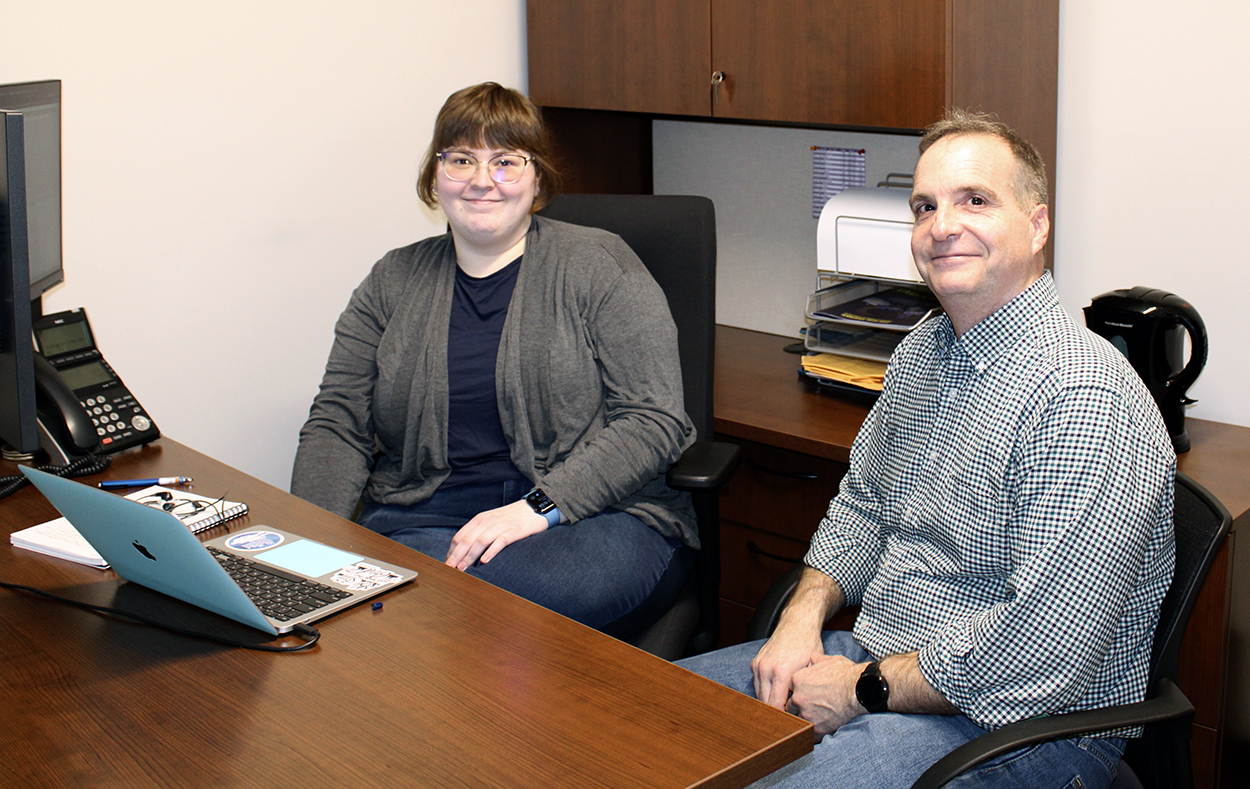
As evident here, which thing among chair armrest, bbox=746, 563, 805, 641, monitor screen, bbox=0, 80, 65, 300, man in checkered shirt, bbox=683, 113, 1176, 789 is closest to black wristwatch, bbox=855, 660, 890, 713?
man in checkered shirt, bbox=683, 113, 1176, 789

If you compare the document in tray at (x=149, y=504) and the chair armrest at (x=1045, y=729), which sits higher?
the document in tray at (x=149, y=504)

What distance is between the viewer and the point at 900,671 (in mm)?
1416

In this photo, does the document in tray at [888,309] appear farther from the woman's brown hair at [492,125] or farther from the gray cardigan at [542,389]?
the woman's brown hair at [492,125]

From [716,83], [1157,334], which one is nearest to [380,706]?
[1157,334]

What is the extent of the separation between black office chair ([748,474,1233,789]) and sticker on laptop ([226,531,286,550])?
0.82 m

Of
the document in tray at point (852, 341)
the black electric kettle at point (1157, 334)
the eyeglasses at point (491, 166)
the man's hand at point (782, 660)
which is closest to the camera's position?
the man's hand at point (782, 660)

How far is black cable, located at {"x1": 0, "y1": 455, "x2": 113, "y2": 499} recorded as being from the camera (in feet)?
5.45

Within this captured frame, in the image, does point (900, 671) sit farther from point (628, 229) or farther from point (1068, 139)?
point (1068, 139)

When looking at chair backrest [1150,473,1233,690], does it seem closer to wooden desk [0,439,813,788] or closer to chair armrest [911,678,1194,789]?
chair armrest [911,678,1194,789]

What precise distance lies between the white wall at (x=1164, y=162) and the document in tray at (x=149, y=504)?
5.55 feet

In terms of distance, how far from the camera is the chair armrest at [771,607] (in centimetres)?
164

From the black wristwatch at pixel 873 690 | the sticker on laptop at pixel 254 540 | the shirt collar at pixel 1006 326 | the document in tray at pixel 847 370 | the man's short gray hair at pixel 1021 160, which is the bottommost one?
the black wristwatch at pixel 873 690

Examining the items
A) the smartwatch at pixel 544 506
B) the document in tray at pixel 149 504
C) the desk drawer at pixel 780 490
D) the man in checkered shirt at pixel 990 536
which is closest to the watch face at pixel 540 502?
the smartwatch at pixel 544 506

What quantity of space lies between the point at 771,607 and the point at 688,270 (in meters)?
0.70
